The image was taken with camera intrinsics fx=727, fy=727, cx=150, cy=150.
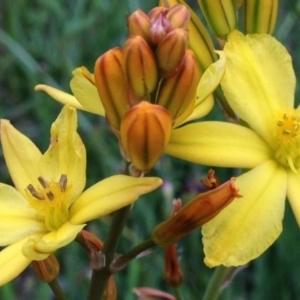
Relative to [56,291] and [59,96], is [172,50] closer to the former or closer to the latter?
[59,96]

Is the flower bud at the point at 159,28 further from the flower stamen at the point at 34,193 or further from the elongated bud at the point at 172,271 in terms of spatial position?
the elongated bud at the point at 172,271

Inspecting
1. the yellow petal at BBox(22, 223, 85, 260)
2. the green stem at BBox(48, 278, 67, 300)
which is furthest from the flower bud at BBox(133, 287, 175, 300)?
the yellow petal at BBox(22, 223, 85, 260)

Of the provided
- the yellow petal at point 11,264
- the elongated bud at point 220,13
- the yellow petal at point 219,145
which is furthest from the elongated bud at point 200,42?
the yellow petal at point 11,264

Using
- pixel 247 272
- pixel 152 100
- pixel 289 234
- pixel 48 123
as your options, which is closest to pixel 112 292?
pixel 152 100

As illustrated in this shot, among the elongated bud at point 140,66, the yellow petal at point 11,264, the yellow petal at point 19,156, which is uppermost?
the elongated bud at point 140,66

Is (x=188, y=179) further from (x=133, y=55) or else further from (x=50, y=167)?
(x=133, y=55)

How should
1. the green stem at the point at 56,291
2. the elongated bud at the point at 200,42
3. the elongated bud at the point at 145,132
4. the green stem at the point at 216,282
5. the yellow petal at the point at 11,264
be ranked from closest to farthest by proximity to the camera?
the elongated bud at the point at 145,132 < the yellow petal at the point at 11,264 < the green stem at the point at 56,291 < the elongated bud at the point at 200,42 < the green stem at the point at 216,282

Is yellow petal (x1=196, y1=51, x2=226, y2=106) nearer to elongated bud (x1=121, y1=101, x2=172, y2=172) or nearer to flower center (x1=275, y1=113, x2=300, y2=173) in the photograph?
elongated bud (x1=121, y1=101, x2=172, y2=172)
